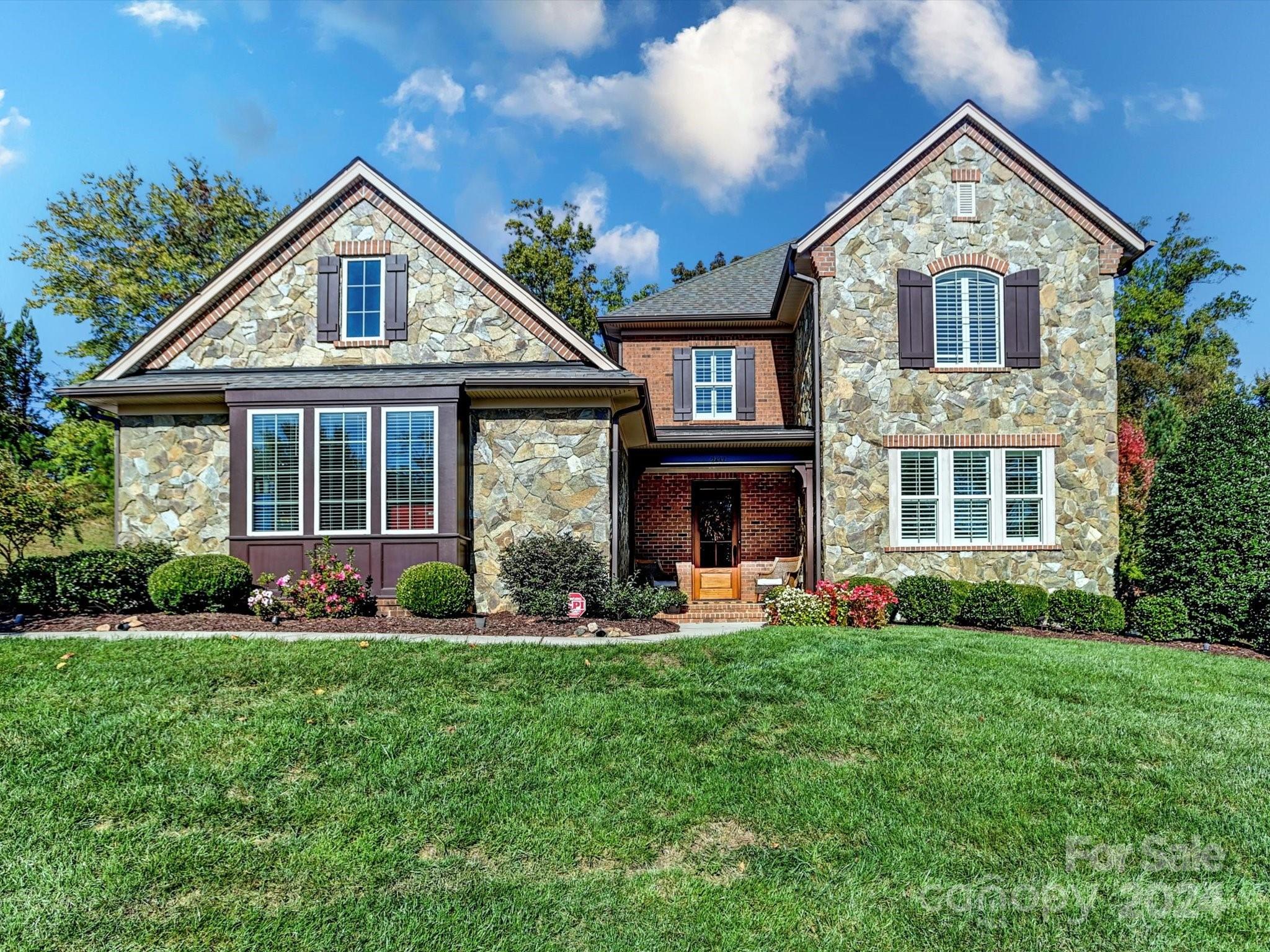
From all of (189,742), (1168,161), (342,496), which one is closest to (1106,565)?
(342,496)

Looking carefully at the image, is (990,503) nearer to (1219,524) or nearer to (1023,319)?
(1219,524)

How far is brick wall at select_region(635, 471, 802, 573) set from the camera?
51.0ft

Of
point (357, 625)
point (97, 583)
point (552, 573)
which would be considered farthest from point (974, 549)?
point (97, 583)

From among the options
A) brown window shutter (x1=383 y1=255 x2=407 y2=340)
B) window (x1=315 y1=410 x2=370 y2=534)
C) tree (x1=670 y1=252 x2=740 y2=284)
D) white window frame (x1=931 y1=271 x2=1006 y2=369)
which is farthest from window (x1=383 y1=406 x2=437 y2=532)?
tree (x1=670 y1=252 x2=740 y2=284)

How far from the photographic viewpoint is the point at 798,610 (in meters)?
10.5

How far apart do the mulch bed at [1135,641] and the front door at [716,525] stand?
17.1 ft

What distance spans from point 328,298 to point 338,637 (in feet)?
20.4

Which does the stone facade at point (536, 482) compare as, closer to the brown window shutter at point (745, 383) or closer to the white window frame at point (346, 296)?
the white window frame at point (346, 296)

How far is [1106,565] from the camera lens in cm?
Result: 1241

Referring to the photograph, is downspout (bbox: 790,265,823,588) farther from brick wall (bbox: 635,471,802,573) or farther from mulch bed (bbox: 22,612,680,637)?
mulch bed (bbox: 22,612,680,637)

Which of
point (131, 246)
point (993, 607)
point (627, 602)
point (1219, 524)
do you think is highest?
point (131, 246)

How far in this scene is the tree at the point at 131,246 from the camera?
22844 millimetres

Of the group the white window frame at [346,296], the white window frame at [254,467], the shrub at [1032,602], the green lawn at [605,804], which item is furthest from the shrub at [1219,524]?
the white window frame at [254,467]

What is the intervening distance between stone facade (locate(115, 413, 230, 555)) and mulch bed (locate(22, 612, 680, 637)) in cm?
195
